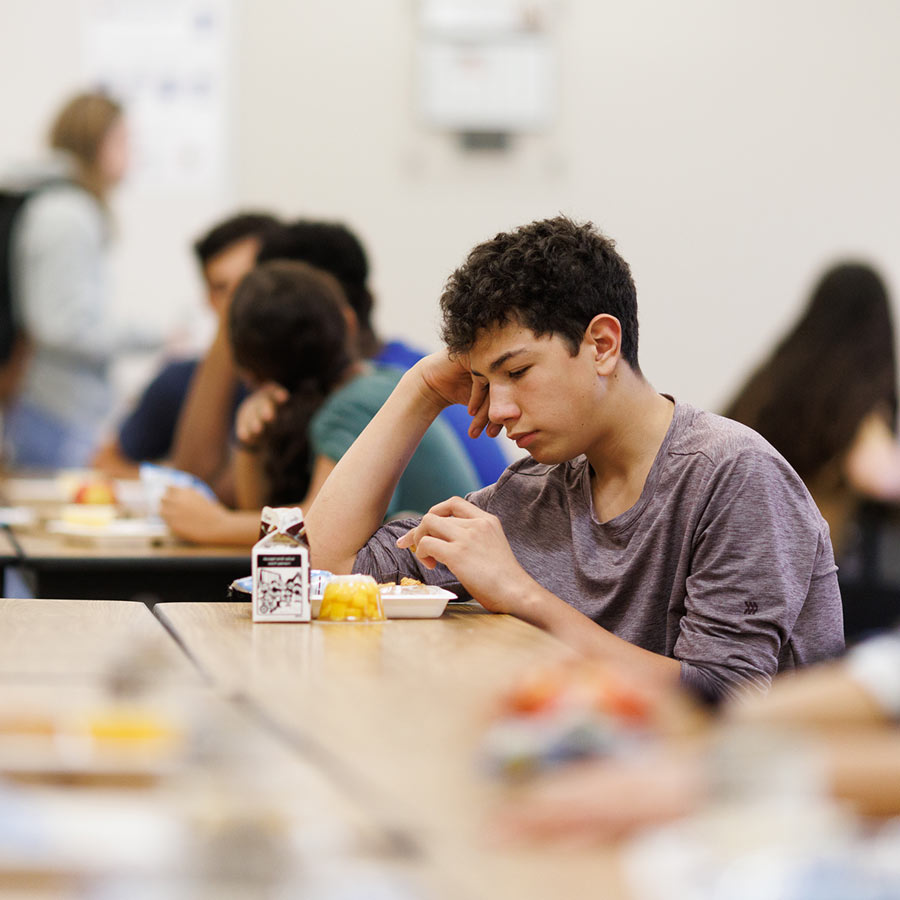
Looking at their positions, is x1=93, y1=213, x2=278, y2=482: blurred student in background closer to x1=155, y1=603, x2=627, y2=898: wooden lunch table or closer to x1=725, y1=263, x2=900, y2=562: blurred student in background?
x1=725, y1=263, x2=900, y2=562: blurred student in background

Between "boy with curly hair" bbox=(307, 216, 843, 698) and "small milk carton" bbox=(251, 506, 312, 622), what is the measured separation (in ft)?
0.59

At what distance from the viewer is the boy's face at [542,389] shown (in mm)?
1711

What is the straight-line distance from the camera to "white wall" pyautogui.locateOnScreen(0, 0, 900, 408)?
515cm

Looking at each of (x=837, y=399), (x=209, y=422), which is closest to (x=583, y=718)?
(x=837, y=399)

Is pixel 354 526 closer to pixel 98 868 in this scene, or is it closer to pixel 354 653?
pixel 354 653

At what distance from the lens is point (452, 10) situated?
203 inches

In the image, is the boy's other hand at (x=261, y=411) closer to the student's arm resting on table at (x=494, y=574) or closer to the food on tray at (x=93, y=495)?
the food on tray at (x=93, y=495)

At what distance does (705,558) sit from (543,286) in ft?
1.31

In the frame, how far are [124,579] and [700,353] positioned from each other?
3.46m

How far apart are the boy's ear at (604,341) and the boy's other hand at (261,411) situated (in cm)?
109

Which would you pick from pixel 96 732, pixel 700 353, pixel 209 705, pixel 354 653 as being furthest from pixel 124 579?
pixel 700 353

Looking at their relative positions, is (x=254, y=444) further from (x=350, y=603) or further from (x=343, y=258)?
(x=350, y=603)

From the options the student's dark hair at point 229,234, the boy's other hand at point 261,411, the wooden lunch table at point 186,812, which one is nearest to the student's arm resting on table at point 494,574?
the wooden lunch table at point 186,812

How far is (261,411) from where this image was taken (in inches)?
109
